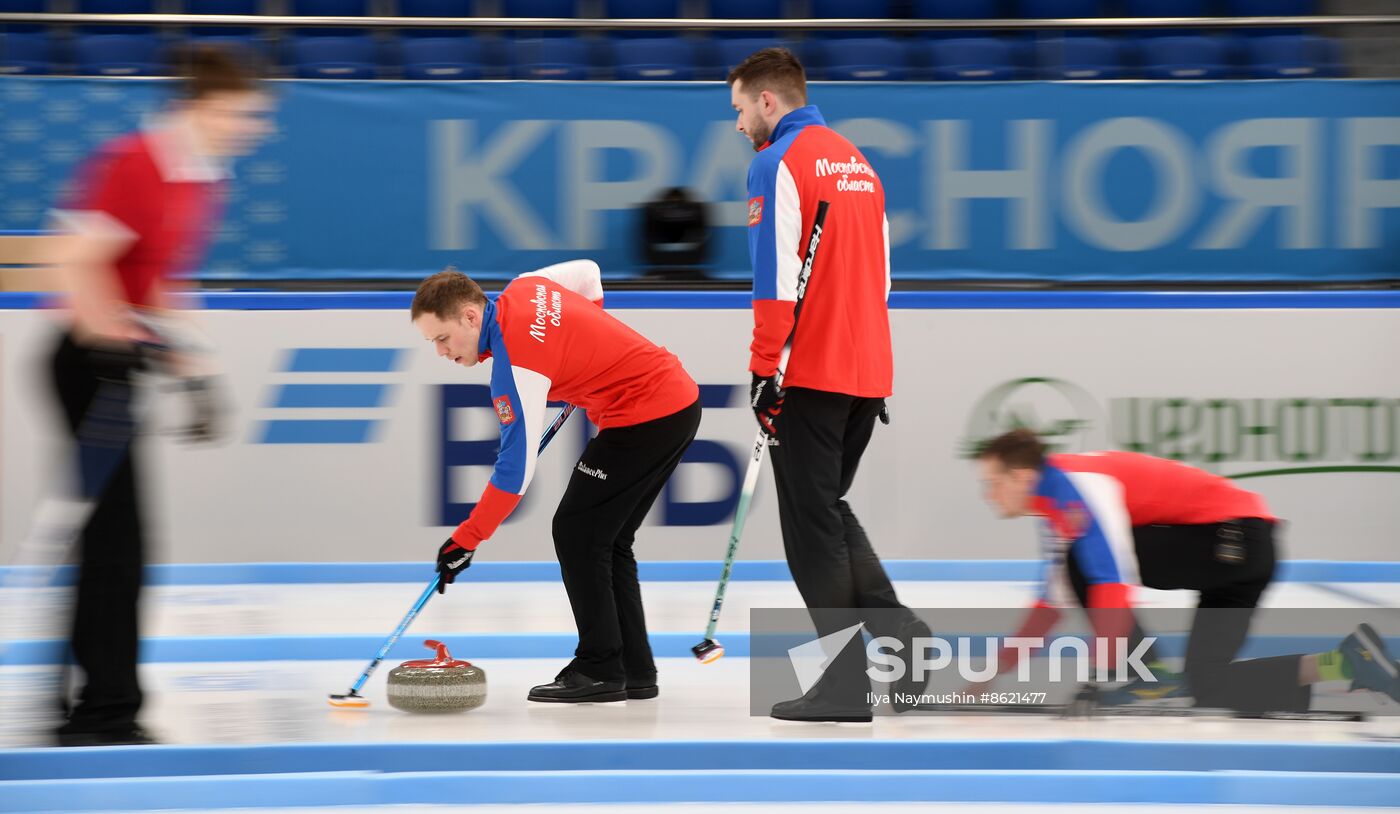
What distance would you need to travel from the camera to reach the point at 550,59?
25.0 ft

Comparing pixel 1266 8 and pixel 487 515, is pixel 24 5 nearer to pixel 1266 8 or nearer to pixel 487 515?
pixel 487 515

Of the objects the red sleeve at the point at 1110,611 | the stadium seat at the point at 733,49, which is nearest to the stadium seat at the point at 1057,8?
the stadium seat at the point at 733,49

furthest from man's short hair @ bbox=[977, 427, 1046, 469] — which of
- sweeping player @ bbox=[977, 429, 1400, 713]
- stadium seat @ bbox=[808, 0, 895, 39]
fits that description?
stadium seat @ bbox=[808, 0, 895, 39]

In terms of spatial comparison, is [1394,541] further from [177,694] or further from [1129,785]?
[177,694]

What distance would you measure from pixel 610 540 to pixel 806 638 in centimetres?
115

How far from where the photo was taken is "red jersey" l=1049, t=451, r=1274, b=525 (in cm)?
377

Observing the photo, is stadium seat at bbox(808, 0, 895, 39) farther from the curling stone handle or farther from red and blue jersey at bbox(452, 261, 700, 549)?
the curling stone handle

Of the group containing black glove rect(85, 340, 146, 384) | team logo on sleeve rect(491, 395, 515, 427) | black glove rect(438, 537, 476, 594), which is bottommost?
black glove rect(438, 537, 476, 594)

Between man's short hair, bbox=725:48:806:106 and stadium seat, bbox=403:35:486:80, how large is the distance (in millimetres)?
4059

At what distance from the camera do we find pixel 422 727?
3.65 m

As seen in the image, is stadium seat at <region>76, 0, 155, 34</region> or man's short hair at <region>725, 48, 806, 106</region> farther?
stadium seat at <region>76, 0, 155, 34</region>

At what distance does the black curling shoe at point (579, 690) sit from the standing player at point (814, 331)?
17.9 inches

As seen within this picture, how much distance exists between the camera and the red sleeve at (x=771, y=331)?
140 inches

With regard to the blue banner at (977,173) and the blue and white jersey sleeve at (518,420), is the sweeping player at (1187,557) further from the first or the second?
the blue banner at (977,173)
